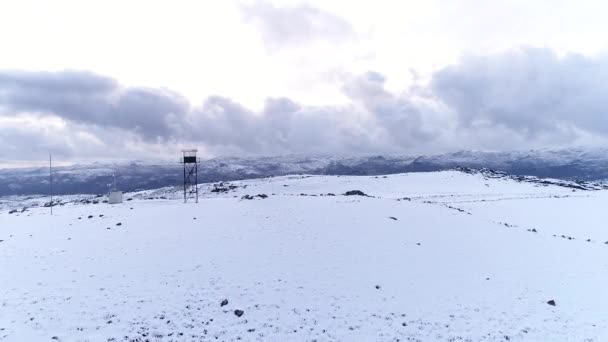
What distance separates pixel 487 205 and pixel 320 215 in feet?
121

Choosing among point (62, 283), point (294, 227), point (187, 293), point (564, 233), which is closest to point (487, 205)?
point (564, 233)

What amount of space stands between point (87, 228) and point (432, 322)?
31.4m

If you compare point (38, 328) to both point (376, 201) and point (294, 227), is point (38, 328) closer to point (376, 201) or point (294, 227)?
Result: point (294, 227)

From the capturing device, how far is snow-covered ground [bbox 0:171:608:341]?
18.4m

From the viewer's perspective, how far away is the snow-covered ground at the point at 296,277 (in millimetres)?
18438

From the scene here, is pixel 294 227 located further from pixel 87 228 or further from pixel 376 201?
pixel 87 228

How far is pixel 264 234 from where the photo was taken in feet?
105

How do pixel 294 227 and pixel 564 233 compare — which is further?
pixel 564 233

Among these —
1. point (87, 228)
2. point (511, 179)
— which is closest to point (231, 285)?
point (87, 228)

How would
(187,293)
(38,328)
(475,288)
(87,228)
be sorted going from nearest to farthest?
(38,328) < (187,293) < (475,288) < (87,228)

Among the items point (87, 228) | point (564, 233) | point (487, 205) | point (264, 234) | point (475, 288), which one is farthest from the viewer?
point (487, 205)

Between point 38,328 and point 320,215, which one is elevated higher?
point 320,215

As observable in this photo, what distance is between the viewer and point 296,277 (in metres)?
23.5

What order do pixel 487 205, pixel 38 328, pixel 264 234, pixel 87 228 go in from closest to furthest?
pixel 38 328 < pixel 264 234 < pixel 87 228 < pixel 487 205
